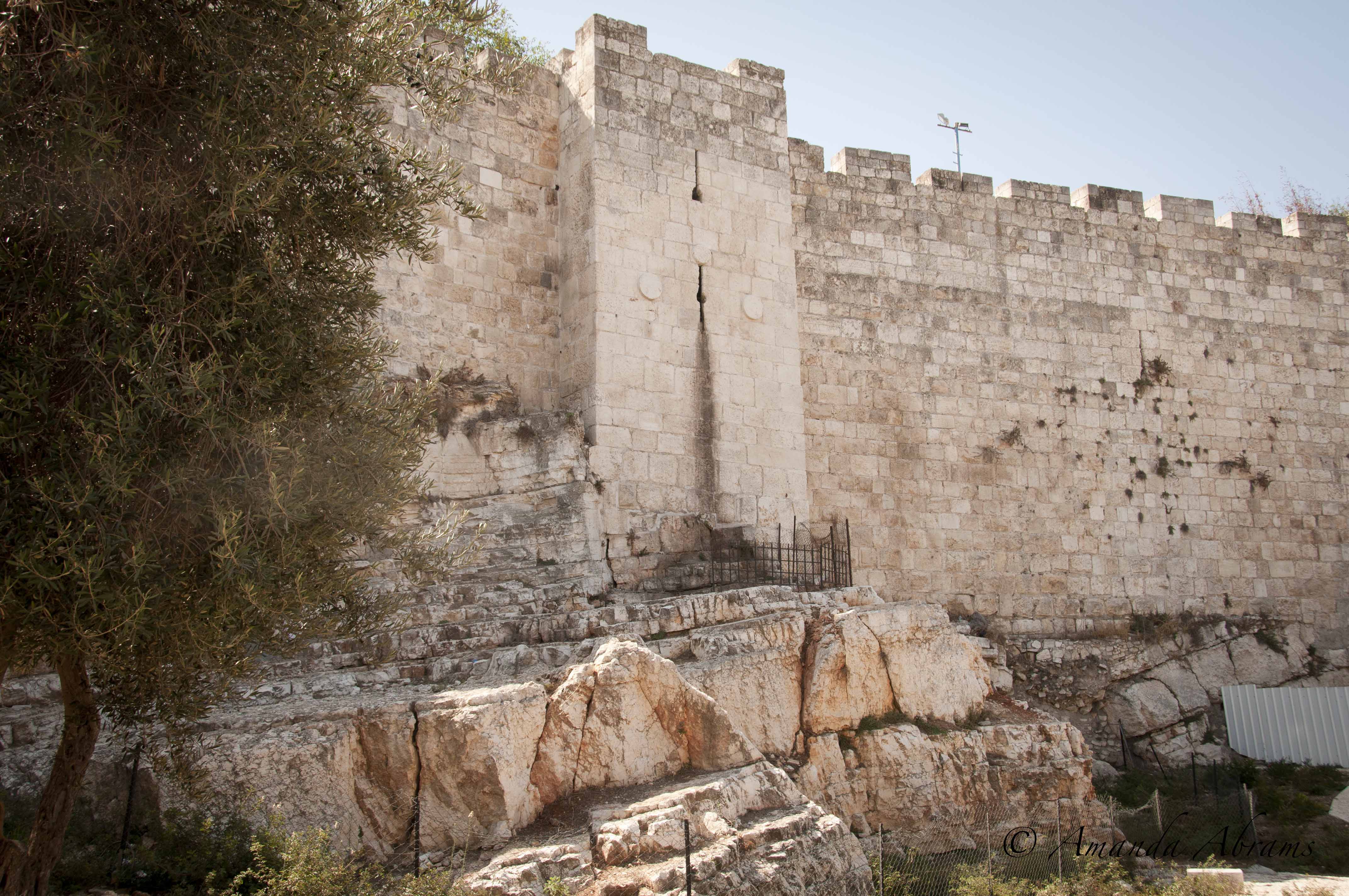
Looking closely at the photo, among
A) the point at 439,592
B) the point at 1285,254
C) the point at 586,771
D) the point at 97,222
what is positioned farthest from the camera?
the point at 1285,254

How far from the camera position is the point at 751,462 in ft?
43.4

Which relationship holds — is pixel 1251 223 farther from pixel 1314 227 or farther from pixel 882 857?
pixel 882 857

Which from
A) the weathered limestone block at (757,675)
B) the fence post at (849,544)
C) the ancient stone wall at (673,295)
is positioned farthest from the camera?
the fence post at (849,544)

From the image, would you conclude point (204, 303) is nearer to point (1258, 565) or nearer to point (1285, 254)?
point (1258, 565)

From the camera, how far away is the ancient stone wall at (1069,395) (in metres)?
15.1

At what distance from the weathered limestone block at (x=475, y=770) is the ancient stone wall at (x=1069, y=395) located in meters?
6.96

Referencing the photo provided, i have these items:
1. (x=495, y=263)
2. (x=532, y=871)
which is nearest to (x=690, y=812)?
(x=532, y=871)

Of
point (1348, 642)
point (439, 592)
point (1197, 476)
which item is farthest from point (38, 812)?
point (1348, 642)

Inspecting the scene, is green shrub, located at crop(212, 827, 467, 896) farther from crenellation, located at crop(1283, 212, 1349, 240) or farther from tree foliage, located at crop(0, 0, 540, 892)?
crenellation, located at crop(1283, 212, 1349, 240)

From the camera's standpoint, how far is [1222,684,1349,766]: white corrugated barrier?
14797 mm

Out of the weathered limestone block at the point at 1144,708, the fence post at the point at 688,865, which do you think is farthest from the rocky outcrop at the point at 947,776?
the weathered limestone block at the point at 1144,708

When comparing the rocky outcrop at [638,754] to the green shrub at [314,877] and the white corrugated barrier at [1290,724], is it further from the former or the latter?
the white corrugated barrier at [1290,724]

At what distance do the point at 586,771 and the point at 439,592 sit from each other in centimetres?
272

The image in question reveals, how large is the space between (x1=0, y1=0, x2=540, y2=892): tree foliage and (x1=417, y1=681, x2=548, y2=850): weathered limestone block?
1101 mm
